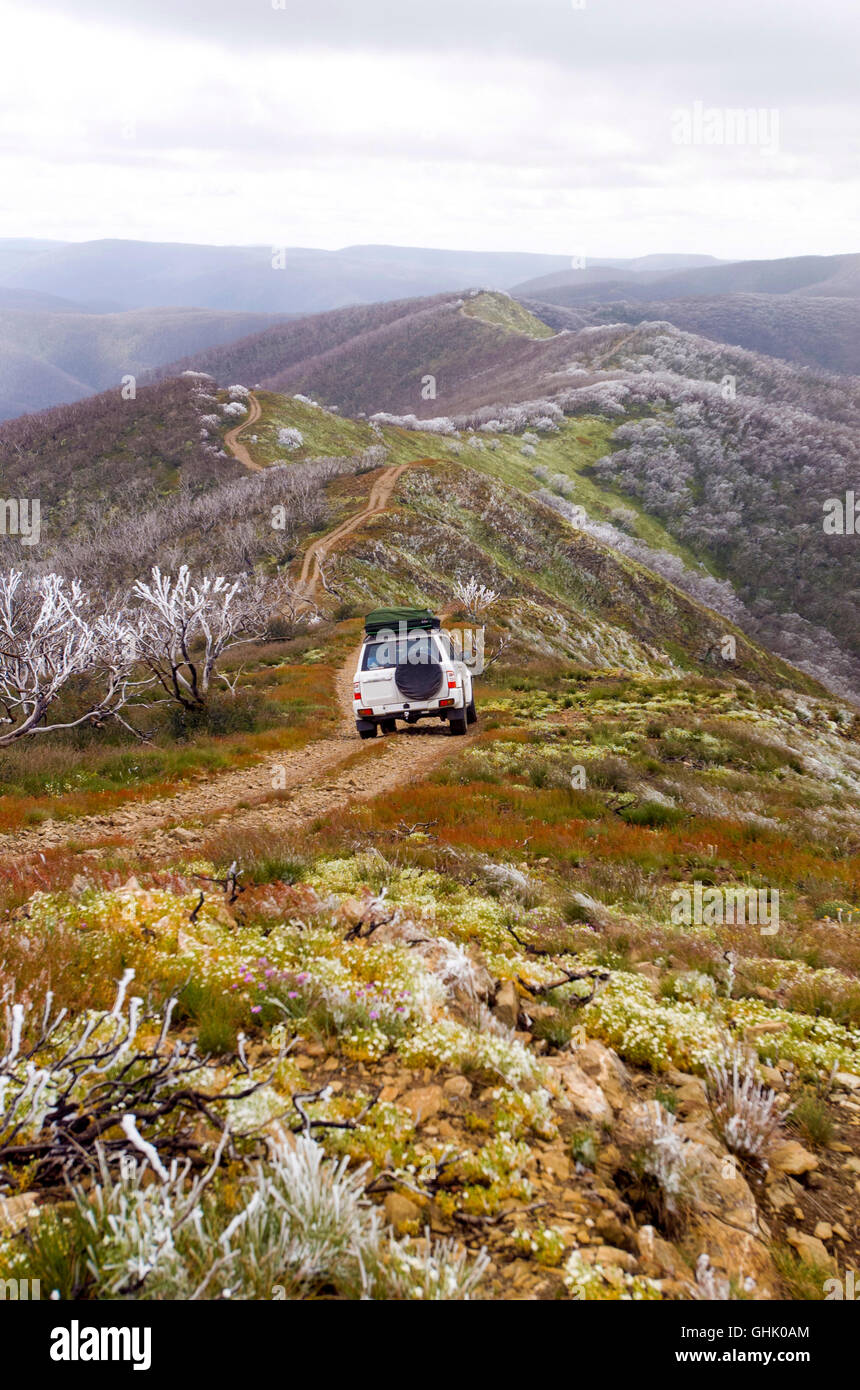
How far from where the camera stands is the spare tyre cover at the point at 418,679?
46.6ft

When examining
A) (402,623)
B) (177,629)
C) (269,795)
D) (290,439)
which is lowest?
(269,795)

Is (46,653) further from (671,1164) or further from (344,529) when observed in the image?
(344,529)

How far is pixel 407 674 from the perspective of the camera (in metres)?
14.3

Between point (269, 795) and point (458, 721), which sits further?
point (458, 721)

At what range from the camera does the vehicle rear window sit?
14156 mm

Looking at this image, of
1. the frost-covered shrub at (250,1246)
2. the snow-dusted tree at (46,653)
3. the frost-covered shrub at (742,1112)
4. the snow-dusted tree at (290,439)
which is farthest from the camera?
the snow-dusted tree at (290,439)

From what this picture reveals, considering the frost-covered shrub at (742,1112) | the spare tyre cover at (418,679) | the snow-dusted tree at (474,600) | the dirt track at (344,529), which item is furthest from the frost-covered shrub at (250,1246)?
the dirt track at (344,529)

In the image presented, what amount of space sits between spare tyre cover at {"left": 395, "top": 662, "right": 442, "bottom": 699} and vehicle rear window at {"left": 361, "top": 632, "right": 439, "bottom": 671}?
0.23 feet

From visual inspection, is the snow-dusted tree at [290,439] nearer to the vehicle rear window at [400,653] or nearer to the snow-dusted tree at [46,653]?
the snow-dusted tree at [46,653]

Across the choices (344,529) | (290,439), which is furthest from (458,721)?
(290,439)

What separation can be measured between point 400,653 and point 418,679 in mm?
707

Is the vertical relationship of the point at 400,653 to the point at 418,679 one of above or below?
above

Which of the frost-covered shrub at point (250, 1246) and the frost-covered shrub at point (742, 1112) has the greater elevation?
the frost-covered shrub at point (250, 1246)
